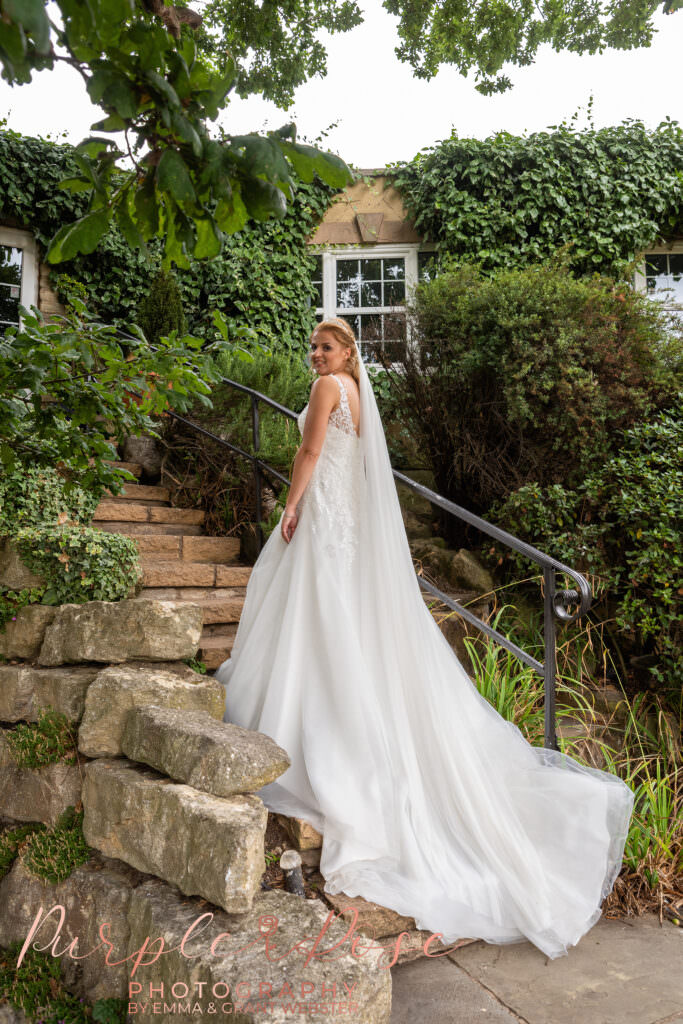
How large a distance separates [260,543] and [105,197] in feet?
11.1

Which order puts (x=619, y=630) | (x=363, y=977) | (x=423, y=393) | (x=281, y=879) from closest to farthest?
(x=363, y=977) < (x=281, y=879) < (x=619, y=630) < (x=423, y=393)

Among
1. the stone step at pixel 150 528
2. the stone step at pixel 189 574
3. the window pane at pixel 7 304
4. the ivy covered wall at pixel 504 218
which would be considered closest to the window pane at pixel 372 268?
the ivy covered wall at pixel 504 218

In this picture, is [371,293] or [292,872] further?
[371,293]

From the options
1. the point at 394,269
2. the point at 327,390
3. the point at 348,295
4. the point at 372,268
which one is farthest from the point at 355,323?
the point at 327,390

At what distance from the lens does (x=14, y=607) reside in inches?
122

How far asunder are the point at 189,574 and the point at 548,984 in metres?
2.79

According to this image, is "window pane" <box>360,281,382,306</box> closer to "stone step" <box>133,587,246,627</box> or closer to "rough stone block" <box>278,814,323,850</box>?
"stone step" <box>133,587,246,627</box>

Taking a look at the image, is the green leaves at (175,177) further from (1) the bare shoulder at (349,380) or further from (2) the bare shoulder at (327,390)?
(1) the bare shoulder at (349,380)

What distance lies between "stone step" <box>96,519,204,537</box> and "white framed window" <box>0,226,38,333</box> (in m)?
4.60

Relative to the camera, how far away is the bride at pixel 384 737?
230cm

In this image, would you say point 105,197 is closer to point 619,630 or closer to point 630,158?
point 619,630

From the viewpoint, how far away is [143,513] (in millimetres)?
4867

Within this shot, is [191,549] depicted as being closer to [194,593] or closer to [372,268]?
[194,593]

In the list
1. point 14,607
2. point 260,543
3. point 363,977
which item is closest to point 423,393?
point 260,543
